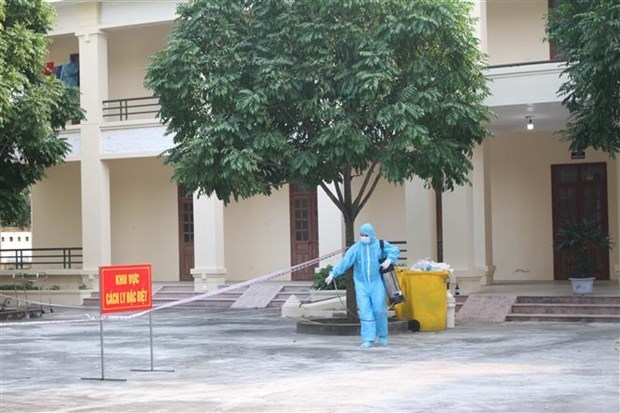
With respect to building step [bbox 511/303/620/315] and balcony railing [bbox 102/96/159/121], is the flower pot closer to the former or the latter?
building step [bbox 511/303/620/315]

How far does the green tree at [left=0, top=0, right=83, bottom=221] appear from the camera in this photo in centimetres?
1802

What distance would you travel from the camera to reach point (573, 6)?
50.6 ft

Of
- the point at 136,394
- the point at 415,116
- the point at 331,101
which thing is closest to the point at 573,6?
the point at 415,116

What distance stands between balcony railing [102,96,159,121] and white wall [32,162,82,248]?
2550 millimetres

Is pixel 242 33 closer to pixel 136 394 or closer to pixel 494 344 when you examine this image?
pixel 494 344

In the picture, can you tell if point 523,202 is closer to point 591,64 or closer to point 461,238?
point 461,238

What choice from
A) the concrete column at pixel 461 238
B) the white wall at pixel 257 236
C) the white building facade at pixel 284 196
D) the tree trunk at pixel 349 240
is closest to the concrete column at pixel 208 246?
the white building facade at pixel 284 196

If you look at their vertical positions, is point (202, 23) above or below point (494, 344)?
above

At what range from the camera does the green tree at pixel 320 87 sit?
15438 millimetres

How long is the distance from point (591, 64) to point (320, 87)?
4.09 m

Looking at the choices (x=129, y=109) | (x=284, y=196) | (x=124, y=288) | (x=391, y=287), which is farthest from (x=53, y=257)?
(x=124, y=288)

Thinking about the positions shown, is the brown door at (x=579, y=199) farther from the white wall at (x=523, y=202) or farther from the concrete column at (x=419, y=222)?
the concrete column at (x=419, y=222)

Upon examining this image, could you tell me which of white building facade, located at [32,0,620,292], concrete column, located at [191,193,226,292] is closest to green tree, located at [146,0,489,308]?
white building facade, located at [32,0,620,292]

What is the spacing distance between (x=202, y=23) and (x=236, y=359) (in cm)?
576
